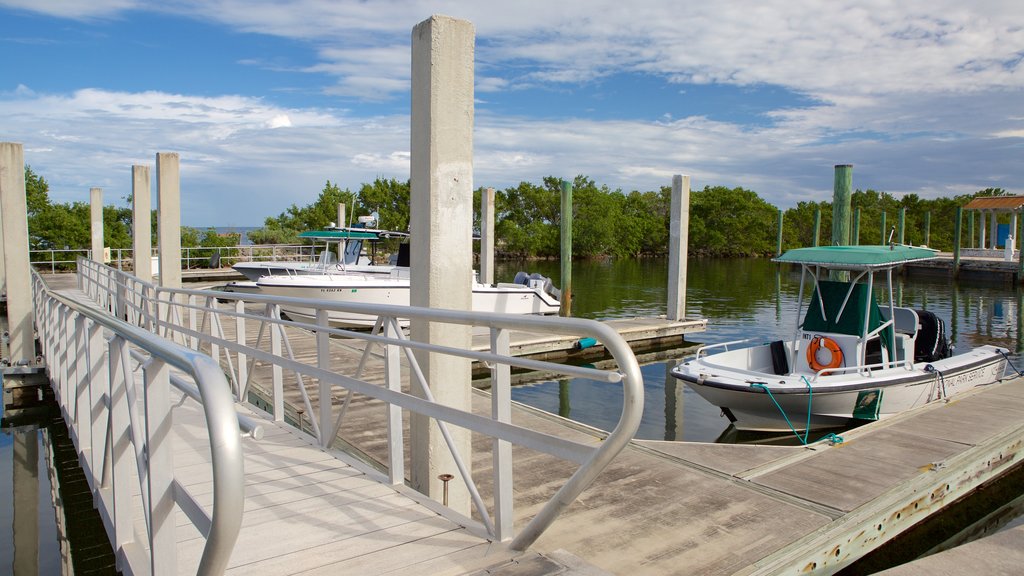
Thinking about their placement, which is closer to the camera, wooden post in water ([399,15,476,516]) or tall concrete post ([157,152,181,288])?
wooden post in water ([399,15,476,516])

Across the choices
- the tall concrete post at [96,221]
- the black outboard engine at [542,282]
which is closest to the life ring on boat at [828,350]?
the black outboard engine at [542,282]

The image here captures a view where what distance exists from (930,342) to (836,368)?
292 cm

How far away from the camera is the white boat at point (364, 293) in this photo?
57.6 ft

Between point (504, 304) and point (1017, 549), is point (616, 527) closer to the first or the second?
point (1017, 549)

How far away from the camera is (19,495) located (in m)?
7.41

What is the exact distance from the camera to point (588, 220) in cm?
6525

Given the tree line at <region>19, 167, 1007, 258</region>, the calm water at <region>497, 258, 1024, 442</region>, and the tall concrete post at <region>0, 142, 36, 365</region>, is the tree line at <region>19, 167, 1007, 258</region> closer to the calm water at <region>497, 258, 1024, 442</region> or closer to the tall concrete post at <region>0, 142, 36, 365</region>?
the calm water at <region>497, 258, 1024, 442</region>

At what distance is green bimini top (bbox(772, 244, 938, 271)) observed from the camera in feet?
29.3

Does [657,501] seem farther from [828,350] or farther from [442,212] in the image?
[828,350]

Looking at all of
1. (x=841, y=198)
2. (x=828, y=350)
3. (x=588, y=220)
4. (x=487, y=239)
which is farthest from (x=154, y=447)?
(x=588, y=220)

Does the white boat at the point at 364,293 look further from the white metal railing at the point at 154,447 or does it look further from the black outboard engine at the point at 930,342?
the white metal railing at the point at 154,447

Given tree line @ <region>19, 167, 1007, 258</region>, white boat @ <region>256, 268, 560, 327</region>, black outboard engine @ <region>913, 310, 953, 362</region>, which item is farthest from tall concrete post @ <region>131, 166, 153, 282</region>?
tree line @ <region>19, 167, 1007, 258</region>

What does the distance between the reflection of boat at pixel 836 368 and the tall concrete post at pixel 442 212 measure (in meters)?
5.83

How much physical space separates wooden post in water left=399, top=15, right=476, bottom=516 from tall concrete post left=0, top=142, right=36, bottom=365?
28.1 ft
